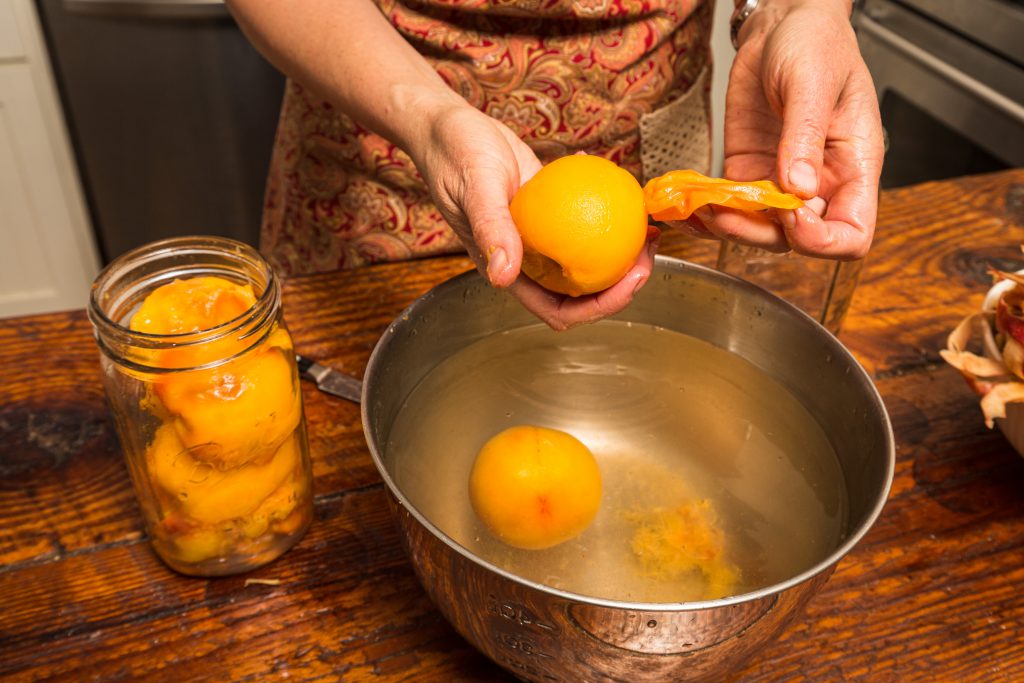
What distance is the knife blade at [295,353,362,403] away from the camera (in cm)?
84

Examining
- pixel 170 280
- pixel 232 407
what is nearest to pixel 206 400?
pixel 232 407

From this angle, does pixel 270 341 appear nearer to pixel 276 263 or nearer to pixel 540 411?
pixel 540 411

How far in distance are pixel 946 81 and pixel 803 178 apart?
1487 millimetres

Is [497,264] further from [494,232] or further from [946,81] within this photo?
[946,81]

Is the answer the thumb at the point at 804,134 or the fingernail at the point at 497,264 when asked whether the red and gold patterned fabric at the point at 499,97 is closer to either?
the thumb at the point at 804,134

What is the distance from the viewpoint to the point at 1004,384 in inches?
28.4

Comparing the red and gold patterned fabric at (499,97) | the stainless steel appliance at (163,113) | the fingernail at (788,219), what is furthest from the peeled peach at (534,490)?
the stainless steel appliance at (163,113)

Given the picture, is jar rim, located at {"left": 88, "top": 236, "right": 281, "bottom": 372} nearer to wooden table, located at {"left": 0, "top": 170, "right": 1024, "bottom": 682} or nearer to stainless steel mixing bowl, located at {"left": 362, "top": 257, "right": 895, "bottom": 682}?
stainless steel mixing bowl, located at {"left": 362, "top": 257, "right": 895, "bottom": 682}

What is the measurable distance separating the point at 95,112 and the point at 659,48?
1.36 meters

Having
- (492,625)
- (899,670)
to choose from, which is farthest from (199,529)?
(899,670)

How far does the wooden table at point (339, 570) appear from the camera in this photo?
64 cm

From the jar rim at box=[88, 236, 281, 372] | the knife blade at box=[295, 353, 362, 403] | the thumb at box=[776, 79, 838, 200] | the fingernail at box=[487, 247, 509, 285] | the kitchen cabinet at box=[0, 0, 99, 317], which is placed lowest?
the kitchen cabinet at box=[0, 0, 99, 317]

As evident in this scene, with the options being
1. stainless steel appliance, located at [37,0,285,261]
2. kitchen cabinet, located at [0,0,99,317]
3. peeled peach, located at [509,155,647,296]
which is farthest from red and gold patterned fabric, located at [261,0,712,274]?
kitchen cabinet, located at [0,0,99,317]

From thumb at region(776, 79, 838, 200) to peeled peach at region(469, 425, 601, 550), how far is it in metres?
0.28
